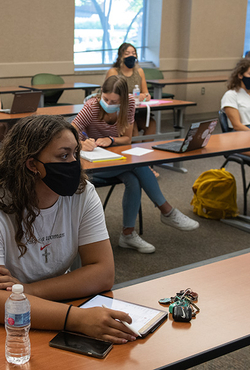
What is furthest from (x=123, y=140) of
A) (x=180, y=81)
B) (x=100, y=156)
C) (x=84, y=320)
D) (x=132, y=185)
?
(x=180, y=81)

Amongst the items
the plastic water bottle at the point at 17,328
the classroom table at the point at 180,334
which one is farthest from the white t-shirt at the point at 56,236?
the plastic water bottle at the point at 17,328

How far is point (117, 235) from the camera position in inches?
132

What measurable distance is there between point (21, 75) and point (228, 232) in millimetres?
4445

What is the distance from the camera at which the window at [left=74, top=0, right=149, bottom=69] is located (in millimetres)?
7430

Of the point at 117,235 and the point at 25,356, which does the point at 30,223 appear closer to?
the point at 25,356

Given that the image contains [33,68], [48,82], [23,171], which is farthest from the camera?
[33,68]

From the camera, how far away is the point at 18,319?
1034 millimetres

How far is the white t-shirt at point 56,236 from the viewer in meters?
1.37

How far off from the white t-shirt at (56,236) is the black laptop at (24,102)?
8.81ft

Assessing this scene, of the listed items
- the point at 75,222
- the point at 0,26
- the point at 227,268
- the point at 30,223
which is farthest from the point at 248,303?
the point at 0,26

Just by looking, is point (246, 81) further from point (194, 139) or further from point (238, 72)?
point (194, 139)

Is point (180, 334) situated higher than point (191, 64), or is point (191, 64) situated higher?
point (191, 64)

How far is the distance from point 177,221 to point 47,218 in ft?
6.39

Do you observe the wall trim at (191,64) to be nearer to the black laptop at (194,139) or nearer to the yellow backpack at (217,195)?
the yellow backpack at (217,195)
